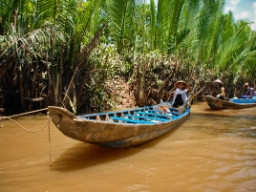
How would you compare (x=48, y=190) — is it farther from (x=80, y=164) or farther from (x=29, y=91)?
(x=29, y=91)

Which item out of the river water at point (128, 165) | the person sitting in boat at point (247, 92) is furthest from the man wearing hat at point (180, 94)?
the person sitting in boat at point (247, 92)

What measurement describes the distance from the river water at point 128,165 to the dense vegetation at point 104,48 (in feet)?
7.35

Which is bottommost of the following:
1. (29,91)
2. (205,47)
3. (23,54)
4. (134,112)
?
(134,112)

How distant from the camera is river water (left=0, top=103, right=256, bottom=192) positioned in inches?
96.9

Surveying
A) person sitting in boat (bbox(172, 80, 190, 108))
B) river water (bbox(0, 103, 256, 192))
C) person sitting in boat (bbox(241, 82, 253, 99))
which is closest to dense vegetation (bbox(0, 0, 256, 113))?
person sitting in boat (bbox(241, 82, 253, 99))

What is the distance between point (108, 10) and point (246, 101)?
9.18m

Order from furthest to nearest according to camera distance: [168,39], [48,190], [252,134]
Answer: [168,39], [252,134], [48,190]

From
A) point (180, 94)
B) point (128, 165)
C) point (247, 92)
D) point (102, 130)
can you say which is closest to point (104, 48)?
point (180, 94)

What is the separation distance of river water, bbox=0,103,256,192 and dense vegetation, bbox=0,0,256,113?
2.24 meters

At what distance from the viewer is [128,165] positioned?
10.1 feet

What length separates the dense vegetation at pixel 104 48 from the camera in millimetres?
6018

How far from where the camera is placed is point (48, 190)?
2307mm

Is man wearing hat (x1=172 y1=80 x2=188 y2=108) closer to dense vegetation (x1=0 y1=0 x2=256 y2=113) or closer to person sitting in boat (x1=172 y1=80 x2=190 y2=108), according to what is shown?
person sitting in boat (x1=172 y1=80 x2=190 y2=108)

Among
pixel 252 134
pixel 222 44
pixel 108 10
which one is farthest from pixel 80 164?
pixel 222 44
